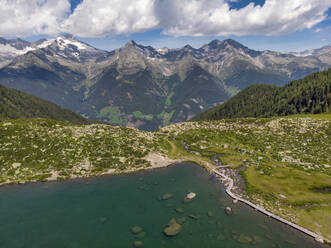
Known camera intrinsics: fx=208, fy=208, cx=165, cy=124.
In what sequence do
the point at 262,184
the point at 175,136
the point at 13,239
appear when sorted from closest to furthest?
1. the point at 13,239
2. the point at 262,184
3. the point at 175,136

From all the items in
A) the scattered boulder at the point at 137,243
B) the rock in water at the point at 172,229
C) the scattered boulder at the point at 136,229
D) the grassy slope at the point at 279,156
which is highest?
the grassy slope at the point at 279,156

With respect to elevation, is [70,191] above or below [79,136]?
below

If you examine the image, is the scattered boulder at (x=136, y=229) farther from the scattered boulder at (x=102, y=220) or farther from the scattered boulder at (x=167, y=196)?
the scattered boulder at (x=167, y=196)

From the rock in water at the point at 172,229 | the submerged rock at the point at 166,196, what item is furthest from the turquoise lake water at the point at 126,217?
the submerged rock at the point at 166,196

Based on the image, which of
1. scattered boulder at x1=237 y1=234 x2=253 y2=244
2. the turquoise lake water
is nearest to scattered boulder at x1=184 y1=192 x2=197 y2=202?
the turquoise lake water

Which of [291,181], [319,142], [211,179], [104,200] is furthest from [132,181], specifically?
[319,142]

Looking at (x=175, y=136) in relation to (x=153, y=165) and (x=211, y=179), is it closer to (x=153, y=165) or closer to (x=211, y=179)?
(x=153, y=165)
